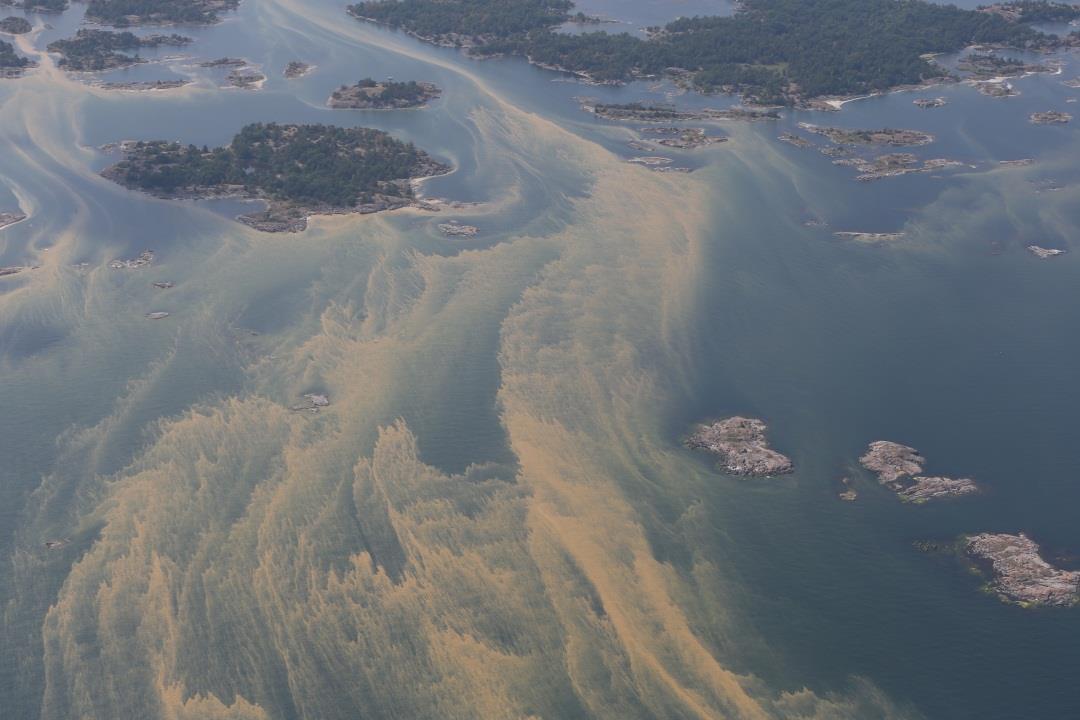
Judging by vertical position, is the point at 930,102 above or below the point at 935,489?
above

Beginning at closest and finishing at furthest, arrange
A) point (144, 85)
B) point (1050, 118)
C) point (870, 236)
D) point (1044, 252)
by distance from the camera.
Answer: point (1044, 252)
point (870, 236)
point (1050, 118)
point (144, 85)

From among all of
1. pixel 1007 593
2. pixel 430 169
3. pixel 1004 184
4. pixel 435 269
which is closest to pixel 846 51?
pixel 1004 184

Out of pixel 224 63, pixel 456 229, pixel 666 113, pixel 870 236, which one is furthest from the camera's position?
pixel 224 63

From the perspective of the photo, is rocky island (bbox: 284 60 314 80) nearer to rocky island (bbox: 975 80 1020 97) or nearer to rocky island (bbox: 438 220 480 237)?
rocky island (bbox: 438 220 480 237)

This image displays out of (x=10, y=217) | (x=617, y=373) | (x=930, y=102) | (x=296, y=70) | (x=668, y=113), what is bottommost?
(x=10, y=217)

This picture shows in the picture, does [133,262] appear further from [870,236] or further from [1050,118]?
[1050,118]

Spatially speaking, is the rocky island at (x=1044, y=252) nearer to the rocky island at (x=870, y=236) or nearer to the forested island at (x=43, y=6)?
the rocky island at (x=870, y=236)

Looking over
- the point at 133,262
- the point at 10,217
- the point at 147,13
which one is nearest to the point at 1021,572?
the point at 133,262

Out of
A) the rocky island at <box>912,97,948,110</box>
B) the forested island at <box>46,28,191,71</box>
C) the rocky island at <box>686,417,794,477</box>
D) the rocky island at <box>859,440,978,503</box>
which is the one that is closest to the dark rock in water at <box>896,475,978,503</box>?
the rocky island at <box>859,440,978,503</box>
